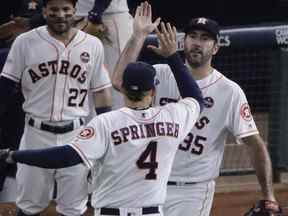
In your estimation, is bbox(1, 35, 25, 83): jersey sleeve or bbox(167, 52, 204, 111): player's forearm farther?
bbox(1, 35, 25, 83): jersey sleeve

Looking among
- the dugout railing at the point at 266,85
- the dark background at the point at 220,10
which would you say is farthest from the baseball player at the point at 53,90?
the dark background at the point at 220,10

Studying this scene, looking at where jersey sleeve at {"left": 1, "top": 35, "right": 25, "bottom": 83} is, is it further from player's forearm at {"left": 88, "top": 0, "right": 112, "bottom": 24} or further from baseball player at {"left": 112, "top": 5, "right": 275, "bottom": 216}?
baseball player at {"left": 112, "top": 5, "right": 275, "bottom": 216}

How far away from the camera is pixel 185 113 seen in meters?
6.04

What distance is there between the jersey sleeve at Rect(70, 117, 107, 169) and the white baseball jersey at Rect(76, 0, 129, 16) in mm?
2494

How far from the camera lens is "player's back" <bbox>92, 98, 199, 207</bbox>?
575 centimetres

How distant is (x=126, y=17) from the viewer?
8.20m

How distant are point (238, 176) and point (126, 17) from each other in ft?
5.50

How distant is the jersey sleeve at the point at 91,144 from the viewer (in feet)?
18.6

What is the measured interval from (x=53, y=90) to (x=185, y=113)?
1378 mm

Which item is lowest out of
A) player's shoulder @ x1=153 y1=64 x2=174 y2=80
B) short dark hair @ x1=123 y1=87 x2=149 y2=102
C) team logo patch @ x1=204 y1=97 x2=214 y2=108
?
team logo patch @ x1=204 y1=97 x2=214 y2=108

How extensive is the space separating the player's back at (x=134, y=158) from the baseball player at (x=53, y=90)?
1.37 m

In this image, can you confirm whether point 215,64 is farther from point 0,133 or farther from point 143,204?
point 143,204

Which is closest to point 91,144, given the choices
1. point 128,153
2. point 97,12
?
point 128,153

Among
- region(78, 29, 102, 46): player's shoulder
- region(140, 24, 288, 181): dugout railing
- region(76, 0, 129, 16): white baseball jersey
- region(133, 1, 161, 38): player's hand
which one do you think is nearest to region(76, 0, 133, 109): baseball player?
region(76, 0, 129, 16): white baseball jersey
